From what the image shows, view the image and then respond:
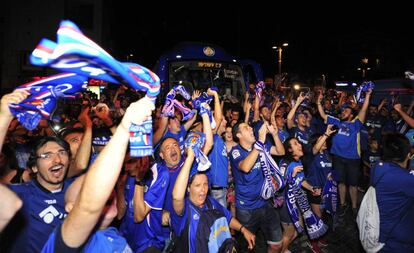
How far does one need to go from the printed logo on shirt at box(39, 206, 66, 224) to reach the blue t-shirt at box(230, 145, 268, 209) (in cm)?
257

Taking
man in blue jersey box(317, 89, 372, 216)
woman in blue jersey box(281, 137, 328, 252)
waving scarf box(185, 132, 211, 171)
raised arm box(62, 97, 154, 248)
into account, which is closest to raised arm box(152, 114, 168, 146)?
waving scarf box(185, 132, 211, 171)

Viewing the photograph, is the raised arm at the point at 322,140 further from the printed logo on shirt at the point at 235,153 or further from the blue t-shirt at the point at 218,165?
the printed logo on shirt at the point at 235,153

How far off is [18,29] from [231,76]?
19.2m

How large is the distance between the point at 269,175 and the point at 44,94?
296 centimetres

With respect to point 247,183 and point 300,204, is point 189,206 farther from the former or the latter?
point 300,204

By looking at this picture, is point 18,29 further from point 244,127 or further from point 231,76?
point 244,127

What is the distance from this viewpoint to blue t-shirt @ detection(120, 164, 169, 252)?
319 centimetres

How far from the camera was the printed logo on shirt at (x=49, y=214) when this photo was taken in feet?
7.86

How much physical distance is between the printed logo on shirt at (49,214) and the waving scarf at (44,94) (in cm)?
65

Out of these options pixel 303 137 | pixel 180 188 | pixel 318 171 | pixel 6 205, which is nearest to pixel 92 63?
pixel 6 205

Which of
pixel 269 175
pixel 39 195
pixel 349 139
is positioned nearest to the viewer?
pixel 39 195

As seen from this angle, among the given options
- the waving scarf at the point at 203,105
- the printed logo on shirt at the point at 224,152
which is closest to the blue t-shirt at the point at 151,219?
the waving scarf at the point at 203,105

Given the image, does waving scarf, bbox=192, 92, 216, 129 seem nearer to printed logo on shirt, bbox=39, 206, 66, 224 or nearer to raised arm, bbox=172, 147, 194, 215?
raised arm, bbox=172, 147, 194, 215

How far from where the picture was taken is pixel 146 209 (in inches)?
123
